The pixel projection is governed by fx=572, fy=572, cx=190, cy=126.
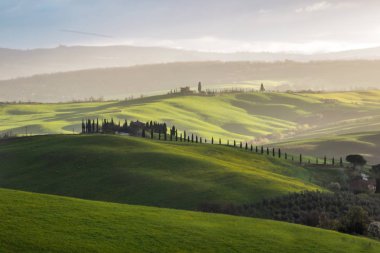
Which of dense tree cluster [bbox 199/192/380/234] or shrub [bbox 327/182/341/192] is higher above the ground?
dense tree cluster [bbox 199/192/380/234]

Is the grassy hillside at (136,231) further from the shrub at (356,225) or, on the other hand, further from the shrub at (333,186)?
the shrub at (333,186)

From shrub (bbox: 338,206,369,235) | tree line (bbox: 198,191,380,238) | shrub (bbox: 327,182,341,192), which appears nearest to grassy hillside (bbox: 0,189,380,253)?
shrub (bbox: 338,206,369,235)

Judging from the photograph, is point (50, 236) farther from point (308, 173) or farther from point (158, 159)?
point (308, 173)

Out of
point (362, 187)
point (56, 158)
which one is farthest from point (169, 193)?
point (362, 187)

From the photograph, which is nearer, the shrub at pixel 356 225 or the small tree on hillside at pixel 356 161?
the shrub at pixel 356 225

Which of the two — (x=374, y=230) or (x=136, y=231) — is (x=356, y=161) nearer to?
(x=374, y=230)

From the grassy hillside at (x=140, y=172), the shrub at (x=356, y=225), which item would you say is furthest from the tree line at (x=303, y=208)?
the shrub at (x=356, y=225)

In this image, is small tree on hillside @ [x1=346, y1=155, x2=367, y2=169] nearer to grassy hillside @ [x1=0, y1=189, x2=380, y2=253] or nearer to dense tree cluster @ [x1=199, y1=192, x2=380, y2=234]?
dense tree cluster @ [x1=199, y1=192, x2=380, y2=234]
